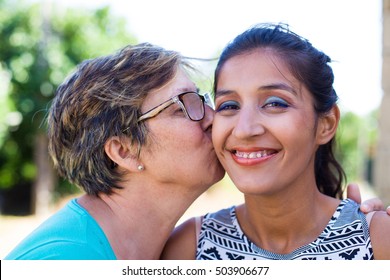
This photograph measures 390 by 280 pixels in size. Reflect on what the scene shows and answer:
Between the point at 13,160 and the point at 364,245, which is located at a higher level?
the point at 364,245

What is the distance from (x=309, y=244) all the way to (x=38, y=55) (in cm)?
1255

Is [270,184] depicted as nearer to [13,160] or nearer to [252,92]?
[252,92]

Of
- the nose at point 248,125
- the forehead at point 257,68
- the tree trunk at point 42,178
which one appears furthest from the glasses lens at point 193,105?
the tree trunk at point 42,178

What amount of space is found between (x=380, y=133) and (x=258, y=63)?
4054mm

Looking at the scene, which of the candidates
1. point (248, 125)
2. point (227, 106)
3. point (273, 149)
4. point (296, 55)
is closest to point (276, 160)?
point (273, 149)

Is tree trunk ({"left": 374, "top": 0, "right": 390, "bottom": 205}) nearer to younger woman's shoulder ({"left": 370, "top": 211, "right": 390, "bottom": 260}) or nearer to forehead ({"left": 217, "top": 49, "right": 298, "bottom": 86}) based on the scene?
younger woman's shoulder ({"left": 370, "top": 211, "right": 390, "bottom": 260})

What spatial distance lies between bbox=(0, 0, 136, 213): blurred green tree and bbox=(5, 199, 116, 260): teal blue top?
36.2 ft

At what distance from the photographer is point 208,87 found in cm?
329

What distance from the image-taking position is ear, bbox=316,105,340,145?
2704mm

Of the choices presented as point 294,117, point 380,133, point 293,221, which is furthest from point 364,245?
point 380,133

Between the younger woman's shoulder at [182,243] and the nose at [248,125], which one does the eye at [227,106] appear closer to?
the nose at [248,125]

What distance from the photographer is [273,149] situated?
246cm

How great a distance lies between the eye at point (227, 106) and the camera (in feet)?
8.50

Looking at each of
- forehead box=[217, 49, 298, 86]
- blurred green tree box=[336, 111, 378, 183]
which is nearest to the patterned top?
forehead box=[217, 49, 298, 86]
